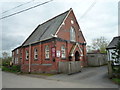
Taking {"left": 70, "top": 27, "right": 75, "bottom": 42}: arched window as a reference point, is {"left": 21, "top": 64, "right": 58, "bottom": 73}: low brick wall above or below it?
below

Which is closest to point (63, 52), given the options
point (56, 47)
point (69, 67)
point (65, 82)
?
point (56, 47)

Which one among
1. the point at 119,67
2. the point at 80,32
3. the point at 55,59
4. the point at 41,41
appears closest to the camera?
the point at 119,67

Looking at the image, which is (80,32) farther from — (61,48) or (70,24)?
(61,48)

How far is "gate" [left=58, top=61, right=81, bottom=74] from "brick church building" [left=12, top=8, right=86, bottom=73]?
751mm

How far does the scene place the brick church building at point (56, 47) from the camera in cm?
1858

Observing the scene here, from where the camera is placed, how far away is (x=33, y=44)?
23.3 meters

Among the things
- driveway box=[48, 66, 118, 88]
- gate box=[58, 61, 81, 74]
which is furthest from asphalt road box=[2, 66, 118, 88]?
gate box=[58, 61, 81, 74]

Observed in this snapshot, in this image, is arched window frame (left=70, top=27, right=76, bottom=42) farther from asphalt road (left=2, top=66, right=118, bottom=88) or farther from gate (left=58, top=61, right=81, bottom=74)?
asphalt road (left=2, top=66, right=118, bottom=88)

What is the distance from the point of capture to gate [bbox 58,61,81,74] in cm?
1620

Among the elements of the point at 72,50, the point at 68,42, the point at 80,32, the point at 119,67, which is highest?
the point at 80,32

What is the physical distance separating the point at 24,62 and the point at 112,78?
19.3 m

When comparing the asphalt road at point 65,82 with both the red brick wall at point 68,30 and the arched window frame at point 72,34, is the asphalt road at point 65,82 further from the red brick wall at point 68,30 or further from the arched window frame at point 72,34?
the arched window frame at point 72,34

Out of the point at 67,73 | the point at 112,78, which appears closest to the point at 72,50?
the point at 67,73

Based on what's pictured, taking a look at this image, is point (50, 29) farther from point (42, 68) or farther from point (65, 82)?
point (65, 82)
